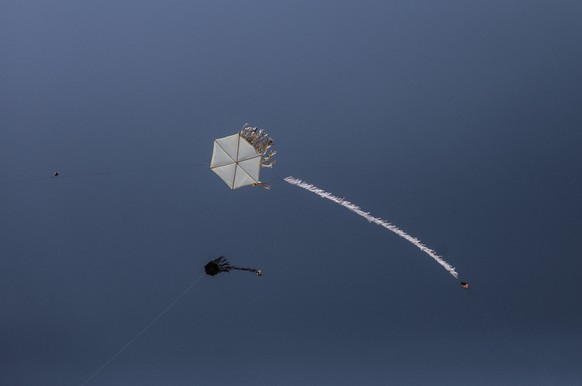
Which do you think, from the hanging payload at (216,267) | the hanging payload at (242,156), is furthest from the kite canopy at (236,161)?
the hanging payload at (216,267)

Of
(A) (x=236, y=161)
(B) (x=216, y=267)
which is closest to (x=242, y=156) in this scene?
(A) (x=236, y=161)

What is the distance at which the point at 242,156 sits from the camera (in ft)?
81.7

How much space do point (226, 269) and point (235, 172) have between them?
647 cm

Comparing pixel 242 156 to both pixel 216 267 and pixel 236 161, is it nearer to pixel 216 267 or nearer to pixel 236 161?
pixel 236 161

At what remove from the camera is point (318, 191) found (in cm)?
2873

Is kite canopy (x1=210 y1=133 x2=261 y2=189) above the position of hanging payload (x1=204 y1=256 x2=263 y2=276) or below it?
above

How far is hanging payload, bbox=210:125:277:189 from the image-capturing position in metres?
24.6

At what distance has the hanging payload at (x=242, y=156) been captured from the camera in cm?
2461

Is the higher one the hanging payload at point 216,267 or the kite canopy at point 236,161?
the kite canopy at point 236,161

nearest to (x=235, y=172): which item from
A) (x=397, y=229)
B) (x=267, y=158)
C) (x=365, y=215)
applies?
(x=267, y=158)

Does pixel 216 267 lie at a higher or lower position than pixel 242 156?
lower

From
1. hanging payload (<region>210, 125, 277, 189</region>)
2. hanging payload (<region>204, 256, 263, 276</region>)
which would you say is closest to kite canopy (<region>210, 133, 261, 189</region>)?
hanging payload (<region>210, 125, 277, 189</region>)

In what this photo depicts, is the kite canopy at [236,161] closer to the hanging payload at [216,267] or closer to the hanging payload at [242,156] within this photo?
the hanging payload at [242,156]

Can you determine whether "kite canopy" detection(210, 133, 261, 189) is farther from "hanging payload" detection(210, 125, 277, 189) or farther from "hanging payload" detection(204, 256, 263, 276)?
"hanging payload" detection(204, 256, 263, 276)
